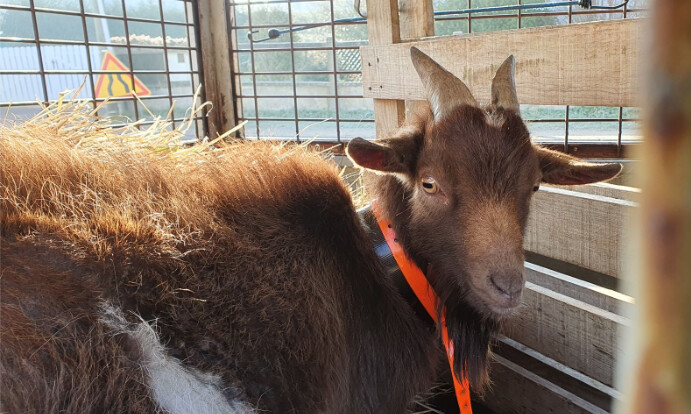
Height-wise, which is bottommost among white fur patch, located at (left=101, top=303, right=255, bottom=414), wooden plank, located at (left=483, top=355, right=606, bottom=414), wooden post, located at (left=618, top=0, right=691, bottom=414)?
wooden plank, located at (left=483, top=355, right=606, bottom=414)

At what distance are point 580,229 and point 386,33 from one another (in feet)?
6.36

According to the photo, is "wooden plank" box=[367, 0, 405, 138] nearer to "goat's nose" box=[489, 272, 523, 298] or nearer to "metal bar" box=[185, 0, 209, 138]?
"goat's nose" box=[489, 272, 523, 298]

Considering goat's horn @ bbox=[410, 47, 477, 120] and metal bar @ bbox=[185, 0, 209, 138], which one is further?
metal bar @ bbox=[185, 0, 209, 138]

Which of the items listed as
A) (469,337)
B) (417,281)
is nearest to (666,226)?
(417,281)

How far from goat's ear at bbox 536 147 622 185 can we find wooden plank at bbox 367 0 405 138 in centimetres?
149

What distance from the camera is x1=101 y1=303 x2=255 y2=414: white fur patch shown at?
1793 mm

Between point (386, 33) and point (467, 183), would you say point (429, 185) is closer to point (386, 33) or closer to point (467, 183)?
point (467, 183)

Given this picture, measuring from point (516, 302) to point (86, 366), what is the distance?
1.70m

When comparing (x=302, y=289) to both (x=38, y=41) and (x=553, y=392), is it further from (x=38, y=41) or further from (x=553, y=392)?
(x=38, y=41)

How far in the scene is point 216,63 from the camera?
6.83 metres

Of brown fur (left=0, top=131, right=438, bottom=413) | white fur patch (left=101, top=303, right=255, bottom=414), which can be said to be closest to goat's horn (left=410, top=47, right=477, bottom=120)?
brown fur (left=0, top=131, right=438, bottom=413)

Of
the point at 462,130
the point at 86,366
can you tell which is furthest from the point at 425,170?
the point at 86,366

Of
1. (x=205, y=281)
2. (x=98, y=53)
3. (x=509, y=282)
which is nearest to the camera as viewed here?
(x=205, y=281)

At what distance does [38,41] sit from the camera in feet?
16.5
